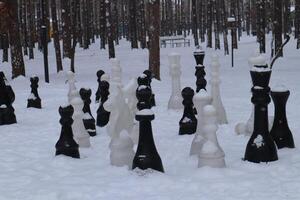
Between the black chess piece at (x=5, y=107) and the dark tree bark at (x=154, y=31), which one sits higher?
the dark tree bark at (x=154, y=31)

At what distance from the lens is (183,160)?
5.23 metres

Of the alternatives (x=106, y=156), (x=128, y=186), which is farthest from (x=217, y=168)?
(x=106, y=156)

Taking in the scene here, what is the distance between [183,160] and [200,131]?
0.38 meters

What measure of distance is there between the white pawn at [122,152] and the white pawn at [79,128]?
40.7 inches

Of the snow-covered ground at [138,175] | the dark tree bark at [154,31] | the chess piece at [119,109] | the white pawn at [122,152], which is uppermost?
the dark tree bark at [154,31]

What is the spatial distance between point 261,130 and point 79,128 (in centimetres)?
229

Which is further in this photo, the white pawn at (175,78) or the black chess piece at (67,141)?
the white pawn at (175,78)

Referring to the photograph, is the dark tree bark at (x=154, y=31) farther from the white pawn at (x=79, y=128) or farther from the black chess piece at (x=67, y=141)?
the black chess piece at (x=67, y=141)

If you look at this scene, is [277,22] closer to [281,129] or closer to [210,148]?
[281,129]

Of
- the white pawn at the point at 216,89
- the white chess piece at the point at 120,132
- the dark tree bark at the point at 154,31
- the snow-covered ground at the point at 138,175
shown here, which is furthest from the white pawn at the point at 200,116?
the dark tree bark at the point at 154,31

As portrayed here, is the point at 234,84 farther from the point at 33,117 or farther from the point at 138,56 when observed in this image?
the point at 138,56

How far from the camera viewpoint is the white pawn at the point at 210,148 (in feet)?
15.4

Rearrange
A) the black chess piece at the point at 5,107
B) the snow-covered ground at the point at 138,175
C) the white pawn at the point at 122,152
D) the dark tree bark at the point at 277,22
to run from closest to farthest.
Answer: the snow-covered ground at the point at 138,175
the white pawn at the point at 122,152
the black chess piece at the point at 5,107
the dark tree bark at the point at 277,22

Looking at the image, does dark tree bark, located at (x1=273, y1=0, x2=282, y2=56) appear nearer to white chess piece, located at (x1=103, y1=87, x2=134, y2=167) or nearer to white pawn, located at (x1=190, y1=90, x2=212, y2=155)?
white chess piece, located at (x1=103, y1=87, x2=134, y2=167)
